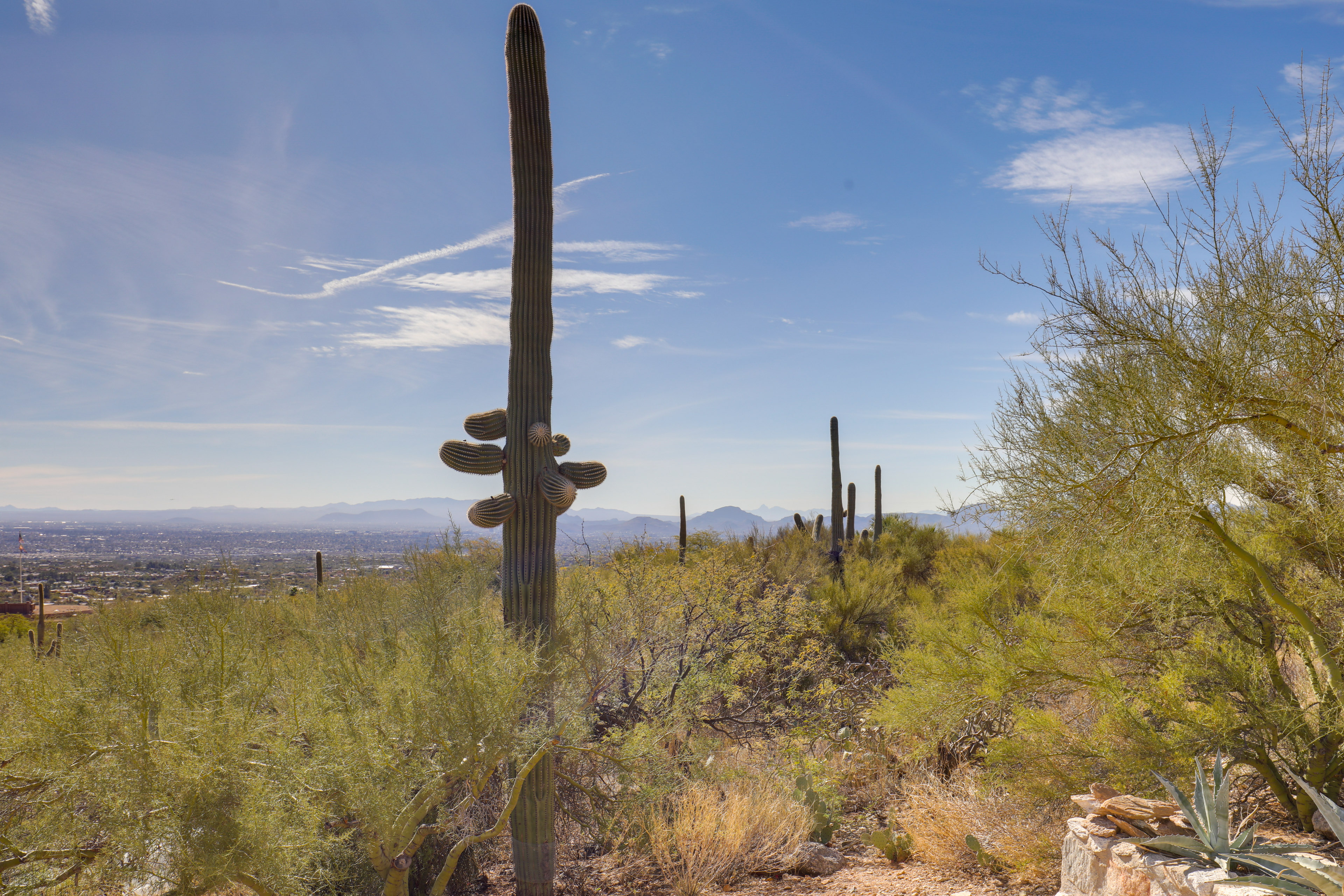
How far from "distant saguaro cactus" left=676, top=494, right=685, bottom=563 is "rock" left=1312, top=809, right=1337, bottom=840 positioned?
855cm

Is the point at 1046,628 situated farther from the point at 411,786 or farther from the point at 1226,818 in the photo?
the point at 411,786

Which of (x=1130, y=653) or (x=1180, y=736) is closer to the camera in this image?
(x=1180, y=736)

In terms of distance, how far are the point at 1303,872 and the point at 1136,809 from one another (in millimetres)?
1027

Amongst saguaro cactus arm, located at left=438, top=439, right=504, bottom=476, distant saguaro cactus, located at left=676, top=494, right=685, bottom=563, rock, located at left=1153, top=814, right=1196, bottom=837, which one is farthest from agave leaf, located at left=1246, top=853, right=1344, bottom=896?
distant saguaro cactus, located at left=676, top=494, right=685, bottom=563

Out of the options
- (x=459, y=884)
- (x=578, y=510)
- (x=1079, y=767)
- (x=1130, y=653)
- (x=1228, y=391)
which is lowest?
(x=459, y=884)

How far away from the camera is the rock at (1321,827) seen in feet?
14.3

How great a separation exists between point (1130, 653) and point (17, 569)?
28.8 metres

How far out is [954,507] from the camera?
5879 mm

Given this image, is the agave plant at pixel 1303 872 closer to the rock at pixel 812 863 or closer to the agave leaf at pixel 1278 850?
the agave leaf at pixel 1278 850

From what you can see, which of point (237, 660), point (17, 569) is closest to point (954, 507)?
point (237, 660)

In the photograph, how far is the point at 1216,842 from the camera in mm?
3258

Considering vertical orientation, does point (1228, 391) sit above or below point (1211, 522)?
above

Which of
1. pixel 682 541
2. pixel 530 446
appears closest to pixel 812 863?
pixel 530 446

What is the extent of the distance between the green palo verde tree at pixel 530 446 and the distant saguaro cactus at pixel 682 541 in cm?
658
